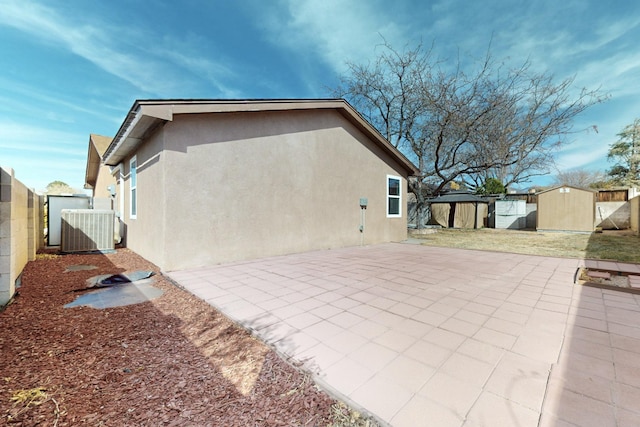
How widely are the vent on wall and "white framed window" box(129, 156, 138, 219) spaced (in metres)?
0.50

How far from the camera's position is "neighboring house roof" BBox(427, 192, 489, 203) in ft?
60.7

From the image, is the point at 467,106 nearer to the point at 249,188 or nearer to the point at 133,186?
the point at 249,188

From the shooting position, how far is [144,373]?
6.57 feet

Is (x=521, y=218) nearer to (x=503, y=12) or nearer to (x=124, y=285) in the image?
(x=503, y=12)

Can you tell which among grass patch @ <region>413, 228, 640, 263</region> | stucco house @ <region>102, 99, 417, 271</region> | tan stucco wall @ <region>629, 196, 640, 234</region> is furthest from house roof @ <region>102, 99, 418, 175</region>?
tan stucco wall @ <region>629, 196, 640, 234</region>

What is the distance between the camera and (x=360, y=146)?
9047 millimetres

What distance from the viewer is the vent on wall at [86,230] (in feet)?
22.0

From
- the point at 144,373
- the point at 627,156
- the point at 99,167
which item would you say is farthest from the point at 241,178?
the point at 627,156

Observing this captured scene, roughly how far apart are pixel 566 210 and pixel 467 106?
791 cm

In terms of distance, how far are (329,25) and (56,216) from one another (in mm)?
10710

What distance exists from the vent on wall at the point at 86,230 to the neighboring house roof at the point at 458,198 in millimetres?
17300

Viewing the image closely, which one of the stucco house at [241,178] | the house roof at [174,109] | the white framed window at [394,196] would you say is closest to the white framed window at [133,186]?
the stucco house at [241,178]

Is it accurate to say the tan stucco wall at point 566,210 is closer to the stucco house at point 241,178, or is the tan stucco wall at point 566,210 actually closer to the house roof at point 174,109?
the stucco house at point 241,178

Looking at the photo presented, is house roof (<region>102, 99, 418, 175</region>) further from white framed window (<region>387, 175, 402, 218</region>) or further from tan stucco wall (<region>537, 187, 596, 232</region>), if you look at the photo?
tan stucco wall (<region>537, 187, 596, 232</region>)
